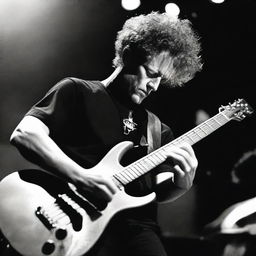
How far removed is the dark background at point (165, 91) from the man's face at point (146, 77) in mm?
512

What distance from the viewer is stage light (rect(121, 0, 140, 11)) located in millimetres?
2462

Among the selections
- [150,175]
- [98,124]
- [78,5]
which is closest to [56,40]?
[78,5]

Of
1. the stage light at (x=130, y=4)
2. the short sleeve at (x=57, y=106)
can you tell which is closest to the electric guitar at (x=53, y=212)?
the short sleeve at (x=57, y=106)

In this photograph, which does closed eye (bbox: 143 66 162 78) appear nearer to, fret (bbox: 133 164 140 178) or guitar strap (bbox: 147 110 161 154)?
guitar strap (bbox: 147 110 161 154)

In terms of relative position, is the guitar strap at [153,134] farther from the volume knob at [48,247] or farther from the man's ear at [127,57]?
the volume knob at [48,247]

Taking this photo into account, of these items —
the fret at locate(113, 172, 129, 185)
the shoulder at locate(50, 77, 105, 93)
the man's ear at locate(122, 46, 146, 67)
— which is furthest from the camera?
the man's ear at locate(122, 46, 146, 67)

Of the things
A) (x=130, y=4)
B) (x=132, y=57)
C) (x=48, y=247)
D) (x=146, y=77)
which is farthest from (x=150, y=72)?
(x=48, y=247)

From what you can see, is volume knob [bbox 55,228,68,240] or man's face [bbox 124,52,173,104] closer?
volume knob [bbox 55,228,68,240]

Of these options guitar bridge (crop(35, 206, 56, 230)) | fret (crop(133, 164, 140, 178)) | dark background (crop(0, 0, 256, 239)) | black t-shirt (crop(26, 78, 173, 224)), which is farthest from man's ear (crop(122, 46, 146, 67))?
guitar bridge (crop(35, 206, 56, 230))

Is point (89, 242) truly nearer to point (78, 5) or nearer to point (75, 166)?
point (75, 166)

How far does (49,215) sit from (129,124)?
0.69 metres

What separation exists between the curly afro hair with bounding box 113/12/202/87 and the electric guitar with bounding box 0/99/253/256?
0.77 metres

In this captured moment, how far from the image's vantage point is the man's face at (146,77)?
188 cm

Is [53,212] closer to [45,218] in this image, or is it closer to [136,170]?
[45,218]
